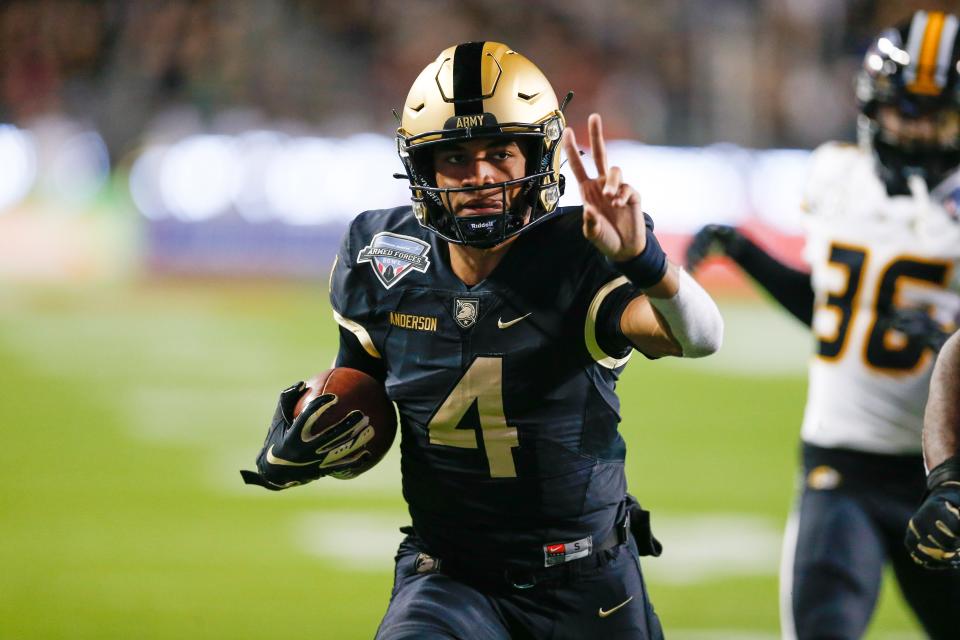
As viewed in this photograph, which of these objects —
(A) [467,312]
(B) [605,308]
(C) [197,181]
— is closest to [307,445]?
(A) [467,312]

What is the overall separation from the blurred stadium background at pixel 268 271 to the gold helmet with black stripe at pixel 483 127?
4.56ft

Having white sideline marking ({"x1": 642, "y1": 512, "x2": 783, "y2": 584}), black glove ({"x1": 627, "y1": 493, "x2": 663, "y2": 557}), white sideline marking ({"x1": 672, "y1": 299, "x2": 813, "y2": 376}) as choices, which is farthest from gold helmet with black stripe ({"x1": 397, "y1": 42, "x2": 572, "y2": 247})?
white sideline marking ({"x1": 672, "y1": 299, "x2": 813, "y2": 376})

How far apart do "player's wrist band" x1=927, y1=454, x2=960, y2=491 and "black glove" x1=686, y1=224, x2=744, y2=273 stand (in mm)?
1570

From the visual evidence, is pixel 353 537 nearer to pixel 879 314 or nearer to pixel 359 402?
pixel 879 314

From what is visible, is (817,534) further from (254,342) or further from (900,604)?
(254,342)

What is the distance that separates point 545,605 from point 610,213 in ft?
2.93

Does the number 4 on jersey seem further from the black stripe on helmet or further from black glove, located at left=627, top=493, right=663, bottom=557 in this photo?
the black stripe on helmet

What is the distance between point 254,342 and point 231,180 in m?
3.32

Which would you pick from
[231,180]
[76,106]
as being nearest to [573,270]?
[231,180]

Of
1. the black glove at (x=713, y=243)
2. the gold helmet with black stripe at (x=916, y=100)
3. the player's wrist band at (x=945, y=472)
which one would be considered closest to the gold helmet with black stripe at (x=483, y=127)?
the player's wrist band at (x=945, y=472)

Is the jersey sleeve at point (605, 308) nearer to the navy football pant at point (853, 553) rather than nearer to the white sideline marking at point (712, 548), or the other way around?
the navy football pant at point (853, 553)

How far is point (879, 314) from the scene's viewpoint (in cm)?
377

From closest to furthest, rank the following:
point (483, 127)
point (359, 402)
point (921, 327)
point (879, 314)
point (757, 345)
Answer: point (483, 127) < point (359, 402) < point (921, 327) < point (879, 314) < point (757, 345)

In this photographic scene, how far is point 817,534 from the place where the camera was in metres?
3.54
